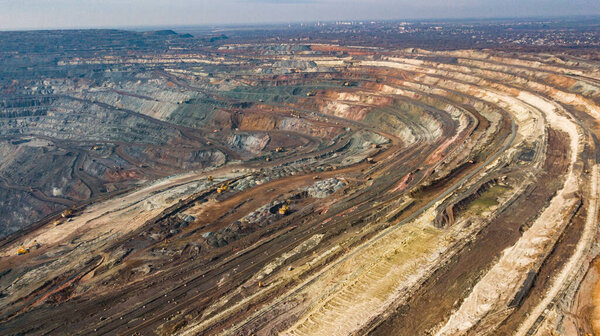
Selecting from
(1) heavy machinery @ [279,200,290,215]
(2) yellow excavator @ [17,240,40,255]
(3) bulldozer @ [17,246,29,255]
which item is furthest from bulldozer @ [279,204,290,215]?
(3) bulldozer @ [17,246,29,255]

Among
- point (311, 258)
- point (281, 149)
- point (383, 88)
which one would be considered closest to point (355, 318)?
point (311, 258)

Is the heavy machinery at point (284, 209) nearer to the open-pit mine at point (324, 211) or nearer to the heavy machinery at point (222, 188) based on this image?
the open-pit mine at point (324, 211)

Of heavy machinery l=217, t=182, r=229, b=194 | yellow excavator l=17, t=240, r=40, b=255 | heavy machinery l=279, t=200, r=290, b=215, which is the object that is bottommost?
yellow excavator l=17, t=240, r=40, b=255

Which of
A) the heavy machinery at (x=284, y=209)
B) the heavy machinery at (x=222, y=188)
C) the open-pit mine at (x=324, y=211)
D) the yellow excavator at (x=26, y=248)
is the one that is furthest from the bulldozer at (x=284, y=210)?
the yellow excavator at (x=26, y=248)

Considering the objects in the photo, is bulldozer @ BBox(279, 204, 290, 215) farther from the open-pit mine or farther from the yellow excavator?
the yellow excavator

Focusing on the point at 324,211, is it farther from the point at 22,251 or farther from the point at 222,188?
the point at 22,251

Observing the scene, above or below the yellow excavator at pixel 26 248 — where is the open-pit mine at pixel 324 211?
above

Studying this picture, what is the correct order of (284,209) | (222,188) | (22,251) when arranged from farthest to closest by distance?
(222,188)
(284,209)
(22,251)

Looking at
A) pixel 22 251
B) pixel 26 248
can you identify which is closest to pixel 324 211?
pixel 22 251
